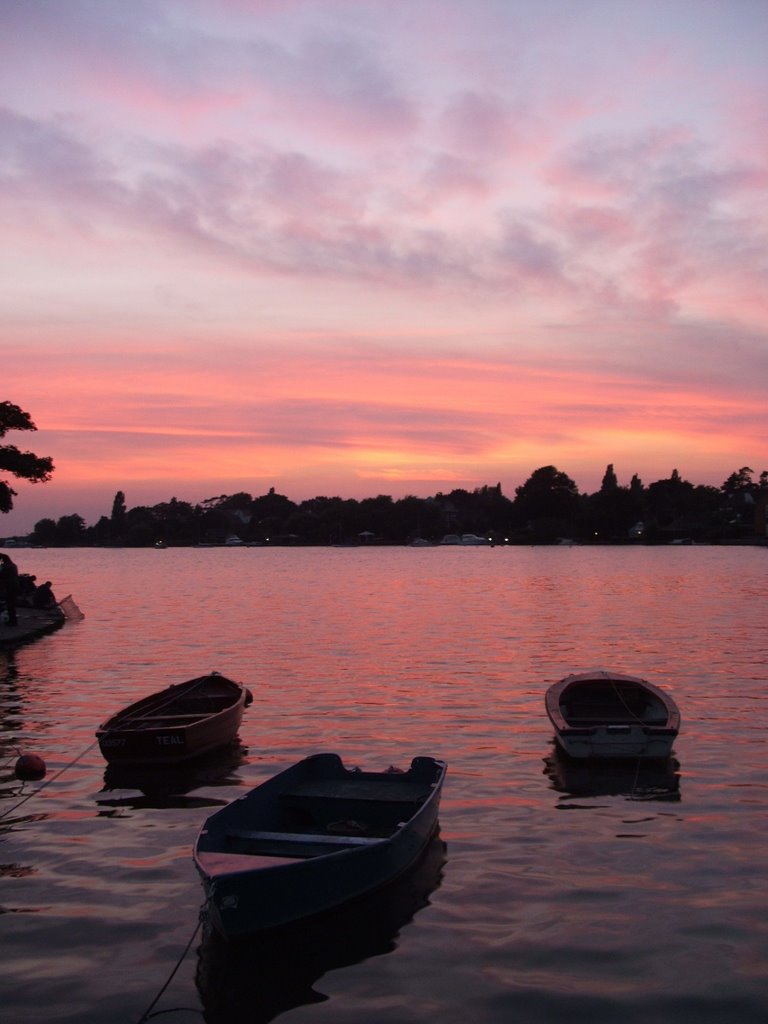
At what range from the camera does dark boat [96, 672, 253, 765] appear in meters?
19.2

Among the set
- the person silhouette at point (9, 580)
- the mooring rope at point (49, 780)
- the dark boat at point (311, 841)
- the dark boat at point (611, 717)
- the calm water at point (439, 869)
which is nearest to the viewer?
the calm water at point (439, 869)

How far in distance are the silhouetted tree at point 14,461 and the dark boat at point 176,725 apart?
984 inches

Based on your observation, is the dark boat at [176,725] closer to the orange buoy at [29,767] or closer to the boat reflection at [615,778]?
the orange buoy at [29,767]

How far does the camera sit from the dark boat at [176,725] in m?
19.2

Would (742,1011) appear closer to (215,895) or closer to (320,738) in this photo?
(215,895)

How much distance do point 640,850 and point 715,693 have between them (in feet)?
51.8

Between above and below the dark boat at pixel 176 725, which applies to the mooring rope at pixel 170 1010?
below

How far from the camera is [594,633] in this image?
156 feet

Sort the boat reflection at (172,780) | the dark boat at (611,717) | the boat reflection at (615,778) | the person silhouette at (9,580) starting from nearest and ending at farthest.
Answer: the boat reflection at (172,780) → the boat reflection at (615,778) → the dark boat at (611,717) → the person silhouette at (9,580)

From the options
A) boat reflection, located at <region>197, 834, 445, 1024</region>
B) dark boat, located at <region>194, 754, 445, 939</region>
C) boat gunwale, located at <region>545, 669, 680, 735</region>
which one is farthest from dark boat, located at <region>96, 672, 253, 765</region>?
boat reflection, located at <region>197, 834, 445, 1024</region>

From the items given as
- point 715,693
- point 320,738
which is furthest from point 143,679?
point 715,693

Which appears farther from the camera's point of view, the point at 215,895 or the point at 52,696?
the point at 52,696

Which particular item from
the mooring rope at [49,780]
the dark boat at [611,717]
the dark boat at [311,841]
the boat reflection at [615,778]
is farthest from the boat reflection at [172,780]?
the dark boat at [611,717]

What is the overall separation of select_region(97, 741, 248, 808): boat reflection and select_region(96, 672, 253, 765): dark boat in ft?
0.72
